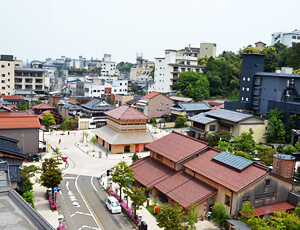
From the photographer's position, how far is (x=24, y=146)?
36.9 metres

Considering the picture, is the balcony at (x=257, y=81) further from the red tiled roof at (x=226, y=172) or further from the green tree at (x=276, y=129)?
the red tiled roof at (x=226, y=172)

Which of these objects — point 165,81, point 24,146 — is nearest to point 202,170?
point 24,146

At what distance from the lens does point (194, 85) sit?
238 feet

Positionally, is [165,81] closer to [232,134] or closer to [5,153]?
[232,134]

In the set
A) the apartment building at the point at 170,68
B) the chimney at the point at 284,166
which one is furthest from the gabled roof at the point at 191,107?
the chimney at the point at 284,166

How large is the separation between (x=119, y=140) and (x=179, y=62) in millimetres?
48600

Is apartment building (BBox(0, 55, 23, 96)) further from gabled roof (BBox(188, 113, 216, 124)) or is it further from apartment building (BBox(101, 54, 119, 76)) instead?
gabled roof (BBox(188, 113, 216, 124))

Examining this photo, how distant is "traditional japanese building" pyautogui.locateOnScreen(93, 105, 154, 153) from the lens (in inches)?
1606

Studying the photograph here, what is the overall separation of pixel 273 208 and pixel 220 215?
4.35 m

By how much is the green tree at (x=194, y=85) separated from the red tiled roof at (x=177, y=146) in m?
40.6

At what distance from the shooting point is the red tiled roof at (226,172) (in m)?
21.6

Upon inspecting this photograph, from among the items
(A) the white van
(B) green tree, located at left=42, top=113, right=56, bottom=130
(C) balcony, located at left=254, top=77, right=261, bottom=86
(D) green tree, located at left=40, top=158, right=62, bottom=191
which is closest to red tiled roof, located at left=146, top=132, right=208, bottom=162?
(A) the white van

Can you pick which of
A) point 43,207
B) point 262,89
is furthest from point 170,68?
point 43,207

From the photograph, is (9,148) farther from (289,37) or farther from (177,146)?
(289,37)
